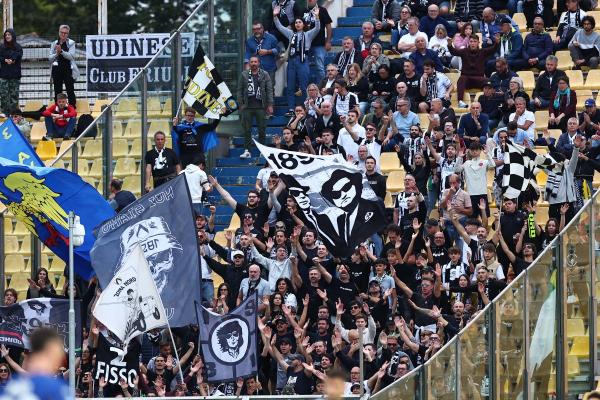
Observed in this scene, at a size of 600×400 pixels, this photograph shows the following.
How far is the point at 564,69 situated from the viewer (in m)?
29.7

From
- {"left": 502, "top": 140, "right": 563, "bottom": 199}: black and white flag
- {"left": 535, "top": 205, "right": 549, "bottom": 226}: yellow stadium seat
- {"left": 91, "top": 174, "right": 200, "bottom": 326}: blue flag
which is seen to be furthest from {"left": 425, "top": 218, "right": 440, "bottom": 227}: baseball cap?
{"left": 91, "top": 174, "right": 200, "bottom": 326}: blue flag

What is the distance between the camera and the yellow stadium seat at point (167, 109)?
2950 cm

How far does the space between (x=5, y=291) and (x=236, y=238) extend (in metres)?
3.60

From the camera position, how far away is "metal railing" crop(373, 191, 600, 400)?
2189 cm

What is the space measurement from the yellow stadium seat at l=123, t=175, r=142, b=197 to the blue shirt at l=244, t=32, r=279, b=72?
3.29 meters

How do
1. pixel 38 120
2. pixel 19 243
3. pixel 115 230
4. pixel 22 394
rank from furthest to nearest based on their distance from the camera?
1. pixel 38 120
2. pixel 19 243
3. pixel 115 230
4. pixel 22 394

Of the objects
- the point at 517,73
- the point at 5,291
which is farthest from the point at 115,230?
the point at 517,73

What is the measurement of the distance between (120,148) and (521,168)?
648cm

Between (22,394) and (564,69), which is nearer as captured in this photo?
(22,394)

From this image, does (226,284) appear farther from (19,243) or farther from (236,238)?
(19,243)

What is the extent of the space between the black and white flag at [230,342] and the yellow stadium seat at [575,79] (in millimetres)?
8002

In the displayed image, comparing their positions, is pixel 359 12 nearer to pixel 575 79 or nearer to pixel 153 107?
pixel 575 79

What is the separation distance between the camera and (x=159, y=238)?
2509 centimetres

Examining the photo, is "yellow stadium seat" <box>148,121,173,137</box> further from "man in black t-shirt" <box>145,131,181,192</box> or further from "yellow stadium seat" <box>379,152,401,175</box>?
"yellow stadium seat" <box>379,152,401,175</box>
